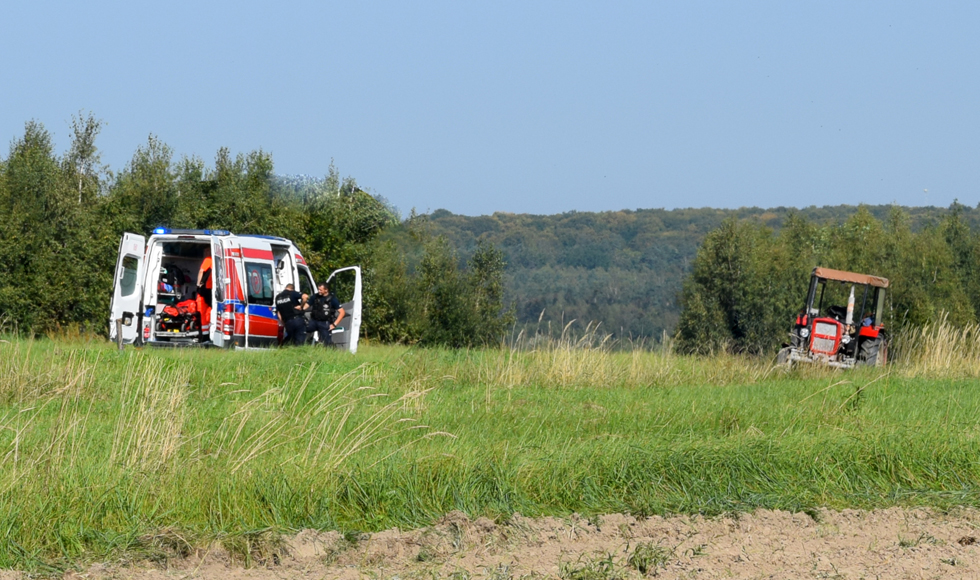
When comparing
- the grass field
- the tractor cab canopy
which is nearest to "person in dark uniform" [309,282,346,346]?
the grass field

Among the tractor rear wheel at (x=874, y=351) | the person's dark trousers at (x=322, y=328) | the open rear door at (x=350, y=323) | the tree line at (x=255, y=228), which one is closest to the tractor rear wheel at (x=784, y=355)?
the tractor rear wheel at (x=874, y=351)

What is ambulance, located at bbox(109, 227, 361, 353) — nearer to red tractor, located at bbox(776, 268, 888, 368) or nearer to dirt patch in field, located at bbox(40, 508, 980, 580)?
red tractor, located at bbox(776, 268, 888, 368)

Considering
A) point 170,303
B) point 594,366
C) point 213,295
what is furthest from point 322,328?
point 594,366

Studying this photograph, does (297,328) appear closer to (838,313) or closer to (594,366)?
(594,366)

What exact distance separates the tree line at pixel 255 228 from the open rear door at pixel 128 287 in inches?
547

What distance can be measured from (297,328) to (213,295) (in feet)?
5.32

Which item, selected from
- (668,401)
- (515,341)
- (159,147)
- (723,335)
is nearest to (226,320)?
(515,341)

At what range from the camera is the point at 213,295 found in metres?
16.6

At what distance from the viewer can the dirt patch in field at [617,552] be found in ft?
19.2

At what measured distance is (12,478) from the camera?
6336 millimetres

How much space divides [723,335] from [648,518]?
5158cm

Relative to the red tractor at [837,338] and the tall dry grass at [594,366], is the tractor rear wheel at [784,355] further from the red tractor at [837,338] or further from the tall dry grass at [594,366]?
the tall dry grass at [594,366]

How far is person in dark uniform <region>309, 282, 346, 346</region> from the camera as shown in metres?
17.8

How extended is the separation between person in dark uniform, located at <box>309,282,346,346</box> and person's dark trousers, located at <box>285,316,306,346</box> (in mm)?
276
